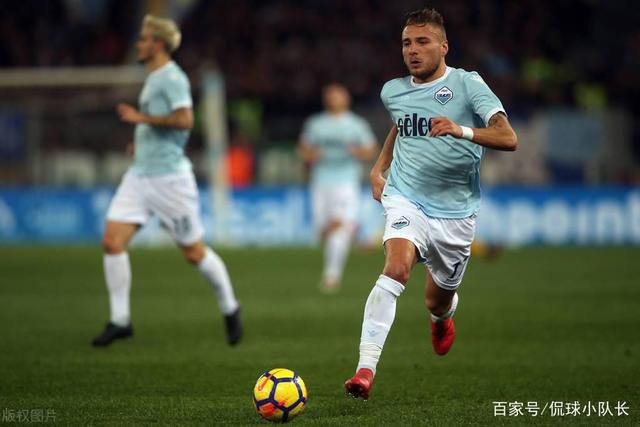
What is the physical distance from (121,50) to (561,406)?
24497mm

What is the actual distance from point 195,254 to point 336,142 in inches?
243

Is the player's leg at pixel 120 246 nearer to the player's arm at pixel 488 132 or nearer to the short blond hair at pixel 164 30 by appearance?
the short blond hair at pixel 164 30

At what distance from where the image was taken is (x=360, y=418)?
236 inches

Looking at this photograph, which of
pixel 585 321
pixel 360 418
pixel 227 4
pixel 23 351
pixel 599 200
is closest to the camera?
pixel 360 418

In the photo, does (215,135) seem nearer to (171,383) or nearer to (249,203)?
(249,203)

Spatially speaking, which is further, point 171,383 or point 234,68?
point 234,68

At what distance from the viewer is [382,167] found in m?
7.27

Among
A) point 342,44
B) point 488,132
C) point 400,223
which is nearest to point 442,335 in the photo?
point 400,223

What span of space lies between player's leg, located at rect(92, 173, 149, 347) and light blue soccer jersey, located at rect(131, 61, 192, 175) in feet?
0.62

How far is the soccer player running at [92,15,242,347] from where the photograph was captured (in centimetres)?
911

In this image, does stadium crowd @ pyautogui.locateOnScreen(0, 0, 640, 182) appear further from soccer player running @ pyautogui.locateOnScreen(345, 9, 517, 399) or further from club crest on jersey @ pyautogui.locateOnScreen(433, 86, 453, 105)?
club crest on jersey @ pyautogui.locateOnScreen(433, 86, 453, 105)

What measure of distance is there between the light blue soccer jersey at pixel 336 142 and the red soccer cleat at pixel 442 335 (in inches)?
293

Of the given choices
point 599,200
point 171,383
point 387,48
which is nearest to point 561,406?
point 171,383

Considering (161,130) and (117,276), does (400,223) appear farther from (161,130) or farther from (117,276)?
(117,276)
